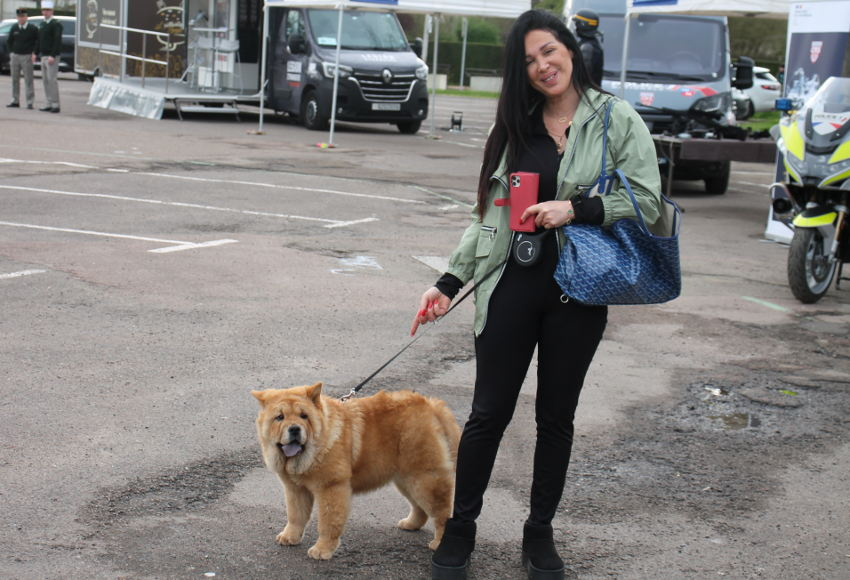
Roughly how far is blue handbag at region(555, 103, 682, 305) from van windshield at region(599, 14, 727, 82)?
44.0ft

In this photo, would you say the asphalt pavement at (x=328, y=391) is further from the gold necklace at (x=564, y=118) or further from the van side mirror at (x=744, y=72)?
the van side mirror at (x=744, y=72)

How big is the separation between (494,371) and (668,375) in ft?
10.7

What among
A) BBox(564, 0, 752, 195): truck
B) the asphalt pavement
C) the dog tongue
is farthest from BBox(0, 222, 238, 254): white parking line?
BBox(564, 0, 752, 195): truck

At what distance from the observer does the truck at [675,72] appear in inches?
630

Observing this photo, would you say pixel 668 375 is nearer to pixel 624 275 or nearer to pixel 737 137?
pixel 624 275

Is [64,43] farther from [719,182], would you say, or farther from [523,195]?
[523,195]

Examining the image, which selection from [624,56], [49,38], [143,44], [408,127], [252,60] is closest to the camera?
[624,56]

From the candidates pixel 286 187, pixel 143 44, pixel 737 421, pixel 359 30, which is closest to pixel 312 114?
pixel 359 30

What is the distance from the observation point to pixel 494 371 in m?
3.66

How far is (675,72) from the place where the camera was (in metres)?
16.6

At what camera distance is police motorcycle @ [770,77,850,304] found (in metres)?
8.73

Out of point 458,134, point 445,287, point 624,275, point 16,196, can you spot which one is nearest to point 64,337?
point 445,287

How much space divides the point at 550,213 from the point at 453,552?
1211 mm

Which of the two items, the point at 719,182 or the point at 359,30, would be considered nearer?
the point at 719,182
